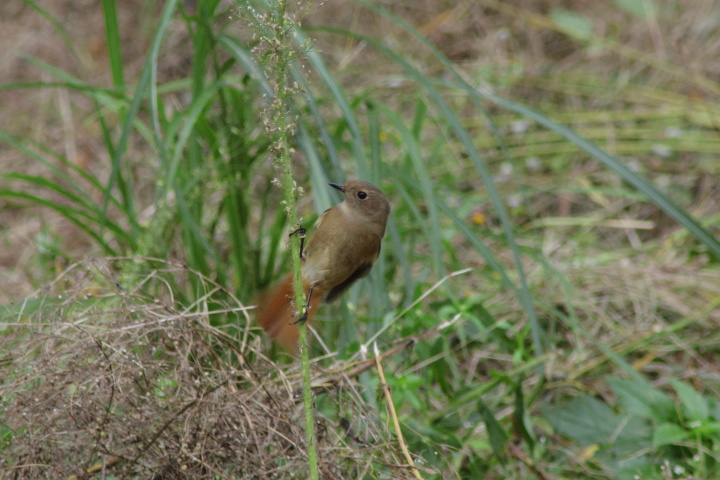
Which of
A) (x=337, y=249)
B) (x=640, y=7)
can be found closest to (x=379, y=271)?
(x=337, y=249)

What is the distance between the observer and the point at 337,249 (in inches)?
77.1

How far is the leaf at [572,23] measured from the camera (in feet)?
16.2

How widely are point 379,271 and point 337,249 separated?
32 cm

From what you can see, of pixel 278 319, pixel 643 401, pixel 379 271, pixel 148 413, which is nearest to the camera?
pixel 148 413

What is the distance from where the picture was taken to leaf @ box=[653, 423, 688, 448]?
2.26 m

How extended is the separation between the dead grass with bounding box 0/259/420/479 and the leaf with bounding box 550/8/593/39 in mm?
3583

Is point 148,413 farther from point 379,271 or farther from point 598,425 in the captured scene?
point 598,425

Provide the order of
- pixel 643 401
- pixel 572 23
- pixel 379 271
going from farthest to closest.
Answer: pixel 572 23, pixel 643 401, pixel 379 271

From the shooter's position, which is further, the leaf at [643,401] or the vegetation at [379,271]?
the leaf at [643,401]

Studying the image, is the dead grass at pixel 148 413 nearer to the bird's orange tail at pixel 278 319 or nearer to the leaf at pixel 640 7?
the bird's orange tail at pixel 278 319

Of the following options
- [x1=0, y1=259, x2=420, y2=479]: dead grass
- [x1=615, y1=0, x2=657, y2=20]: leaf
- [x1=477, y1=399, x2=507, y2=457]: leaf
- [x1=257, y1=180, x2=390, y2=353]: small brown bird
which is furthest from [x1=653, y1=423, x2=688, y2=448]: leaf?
[x1=615, y1=0, x2=657, y2=20]: leaf

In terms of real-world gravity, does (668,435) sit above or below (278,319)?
below

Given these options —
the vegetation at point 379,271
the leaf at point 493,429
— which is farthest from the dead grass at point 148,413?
the leaf at point 493,429

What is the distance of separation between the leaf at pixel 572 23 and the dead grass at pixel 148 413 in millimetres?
3583
